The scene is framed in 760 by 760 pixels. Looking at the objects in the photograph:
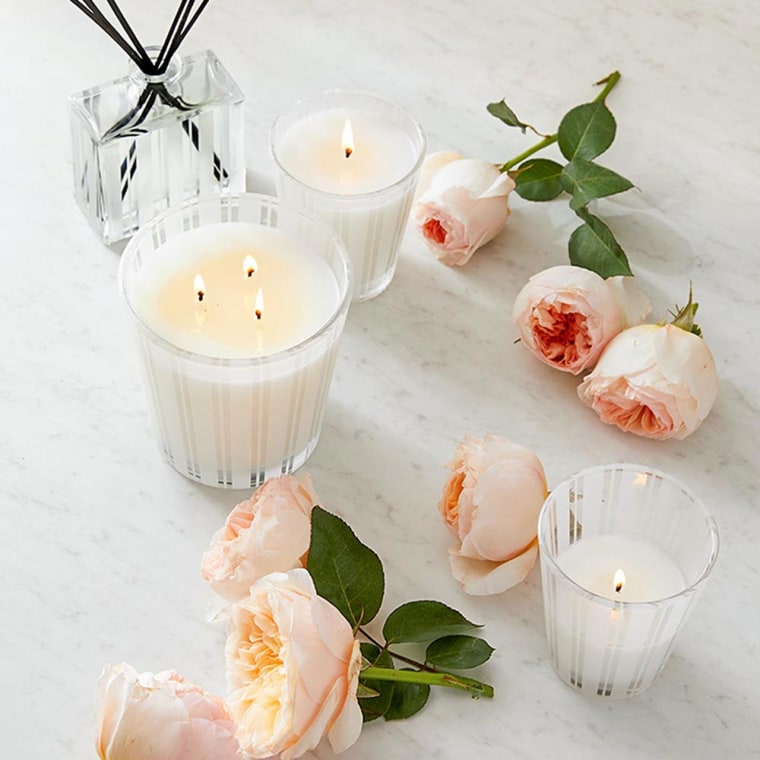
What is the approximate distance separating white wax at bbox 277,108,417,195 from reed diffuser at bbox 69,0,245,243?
0.06 m

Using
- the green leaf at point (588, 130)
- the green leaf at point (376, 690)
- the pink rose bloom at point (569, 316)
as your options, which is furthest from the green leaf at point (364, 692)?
the green leaf at point (588, 130)

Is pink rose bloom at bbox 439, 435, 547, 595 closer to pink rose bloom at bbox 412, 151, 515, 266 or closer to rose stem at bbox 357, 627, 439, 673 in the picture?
rose stem at bbox 357, 627, 439, 673

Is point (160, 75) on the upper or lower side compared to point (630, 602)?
upper

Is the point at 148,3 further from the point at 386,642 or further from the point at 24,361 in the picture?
the point at 386,642

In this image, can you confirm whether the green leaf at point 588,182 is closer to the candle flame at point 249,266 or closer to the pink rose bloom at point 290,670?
the candle flame at point 249,266

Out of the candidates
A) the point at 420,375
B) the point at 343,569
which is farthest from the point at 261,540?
the point at 420,375

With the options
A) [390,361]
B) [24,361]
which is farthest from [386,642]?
[24,361]

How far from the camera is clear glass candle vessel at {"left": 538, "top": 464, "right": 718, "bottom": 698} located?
2.67ft

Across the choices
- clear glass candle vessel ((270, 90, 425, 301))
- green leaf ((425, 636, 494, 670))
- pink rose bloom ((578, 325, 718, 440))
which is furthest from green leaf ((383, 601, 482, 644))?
clear glass candle vessel ((270, 90, 425, 301))

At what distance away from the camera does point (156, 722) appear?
772mm

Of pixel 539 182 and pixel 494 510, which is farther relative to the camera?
pixel 539 182

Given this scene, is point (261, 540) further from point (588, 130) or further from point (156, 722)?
point (588, 130)

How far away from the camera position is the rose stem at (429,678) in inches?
32.8

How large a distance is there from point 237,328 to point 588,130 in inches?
16.3
